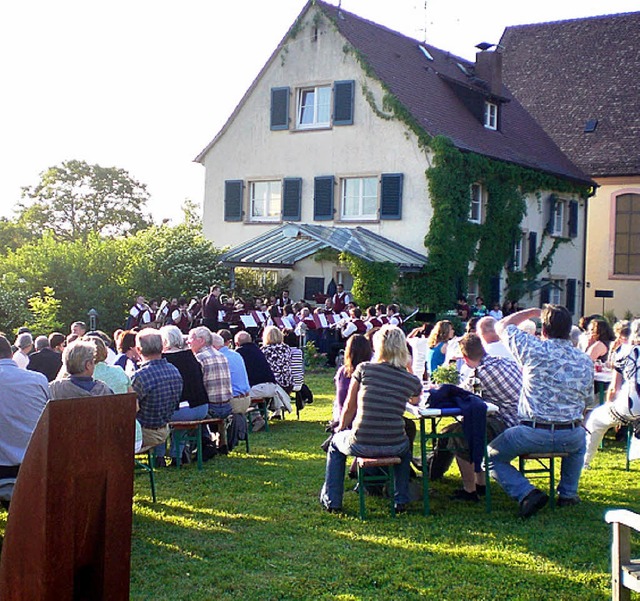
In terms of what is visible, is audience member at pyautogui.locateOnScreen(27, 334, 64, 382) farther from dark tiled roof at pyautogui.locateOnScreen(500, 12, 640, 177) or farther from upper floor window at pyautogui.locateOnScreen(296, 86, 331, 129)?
dark tiled roof at pyautogui.locateOnScreen(500, 12, 640, 177)

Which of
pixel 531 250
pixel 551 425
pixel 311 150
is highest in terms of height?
pixel 311 150

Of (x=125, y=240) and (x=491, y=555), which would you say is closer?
(x=491, y=555)

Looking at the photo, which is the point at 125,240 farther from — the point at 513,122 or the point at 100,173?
the point at 100,173

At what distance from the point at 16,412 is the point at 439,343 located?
5.43 metres

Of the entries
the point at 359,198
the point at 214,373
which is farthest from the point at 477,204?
the point at 214,373

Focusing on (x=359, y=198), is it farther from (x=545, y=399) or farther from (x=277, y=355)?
(x=545, y=399)

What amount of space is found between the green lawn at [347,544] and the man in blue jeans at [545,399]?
35 cm

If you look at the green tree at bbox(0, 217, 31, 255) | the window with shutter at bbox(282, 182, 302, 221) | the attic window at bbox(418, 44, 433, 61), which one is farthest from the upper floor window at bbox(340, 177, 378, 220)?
the green tree at bbox(0, 217, 31, 255)

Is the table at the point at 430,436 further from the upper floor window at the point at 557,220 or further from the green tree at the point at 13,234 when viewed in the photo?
the green tree at the point at 13,234

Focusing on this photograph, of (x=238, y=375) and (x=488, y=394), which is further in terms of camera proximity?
(x=238, y=375)

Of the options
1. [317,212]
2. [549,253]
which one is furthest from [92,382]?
[549,253]

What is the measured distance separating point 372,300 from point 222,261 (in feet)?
15.6

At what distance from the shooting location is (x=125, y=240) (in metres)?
28.8

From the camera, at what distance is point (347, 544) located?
673 cm
